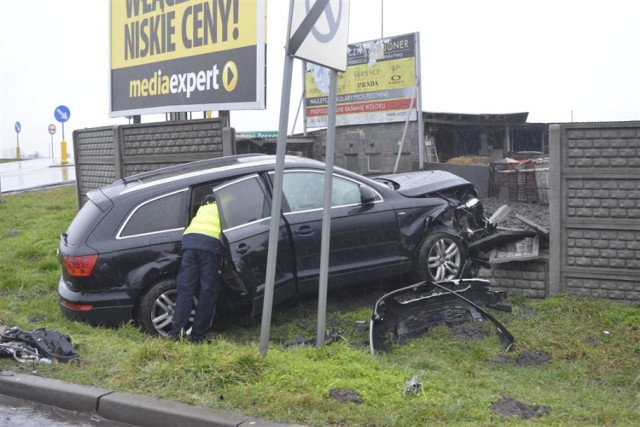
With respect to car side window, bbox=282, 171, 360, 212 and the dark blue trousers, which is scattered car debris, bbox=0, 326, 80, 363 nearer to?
the dark blue trousers

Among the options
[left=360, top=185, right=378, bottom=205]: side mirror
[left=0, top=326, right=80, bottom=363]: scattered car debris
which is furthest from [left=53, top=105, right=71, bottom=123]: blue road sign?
[left=0, top=326, right=80, bottom=363]: scattered car debris

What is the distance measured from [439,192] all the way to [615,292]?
2220mm

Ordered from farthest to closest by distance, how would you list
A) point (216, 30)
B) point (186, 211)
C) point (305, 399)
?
1. point (216, 30)
2. point (186, 211)
3. point (305, 399)

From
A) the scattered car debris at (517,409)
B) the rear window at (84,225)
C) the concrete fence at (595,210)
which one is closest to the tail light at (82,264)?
the rear window at (84,225)

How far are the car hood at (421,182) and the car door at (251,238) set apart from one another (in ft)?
5.59

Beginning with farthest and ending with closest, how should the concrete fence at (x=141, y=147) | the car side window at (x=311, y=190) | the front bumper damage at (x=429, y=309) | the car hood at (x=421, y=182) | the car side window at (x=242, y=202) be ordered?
the concrete fence at (x=141, y=147)
the car hood at (x=421, y=182)
the car side window at (x=311, y=190)
the car side window at (x=242, y=202)
the front bumper damage at (x=429, y=309)

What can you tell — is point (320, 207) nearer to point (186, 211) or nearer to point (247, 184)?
point (247, 184)

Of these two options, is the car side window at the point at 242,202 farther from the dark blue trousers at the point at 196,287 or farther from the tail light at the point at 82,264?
the tail light at the point at 82,264

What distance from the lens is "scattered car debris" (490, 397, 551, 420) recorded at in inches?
175

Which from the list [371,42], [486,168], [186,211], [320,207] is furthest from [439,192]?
[371,42]

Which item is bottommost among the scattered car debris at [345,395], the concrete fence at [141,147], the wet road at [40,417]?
the wet road at [40,417]

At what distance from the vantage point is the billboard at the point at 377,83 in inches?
664

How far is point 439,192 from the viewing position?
845 cm

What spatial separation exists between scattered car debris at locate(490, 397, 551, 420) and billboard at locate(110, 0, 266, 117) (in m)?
6.72
